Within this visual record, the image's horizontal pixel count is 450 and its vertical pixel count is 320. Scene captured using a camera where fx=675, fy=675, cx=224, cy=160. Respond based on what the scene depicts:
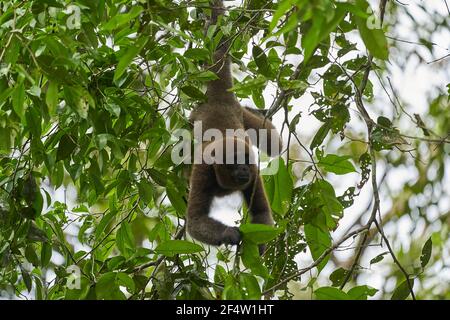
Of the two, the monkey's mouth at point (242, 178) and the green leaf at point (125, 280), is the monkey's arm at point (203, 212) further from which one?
the green leaf at point (125, 280)

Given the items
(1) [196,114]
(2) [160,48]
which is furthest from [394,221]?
(2) [160,48]

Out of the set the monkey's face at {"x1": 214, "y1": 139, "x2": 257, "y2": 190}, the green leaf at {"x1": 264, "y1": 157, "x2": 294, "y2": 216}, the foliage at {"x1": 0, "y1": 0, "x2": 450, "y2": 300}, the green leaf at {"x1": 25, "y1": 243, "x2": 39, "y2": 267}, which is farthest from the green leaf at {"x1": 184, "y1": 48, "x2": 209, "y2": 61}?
the green leaf at {"x1": 25, "y1": 243, "x2": 39, "y2": 267}

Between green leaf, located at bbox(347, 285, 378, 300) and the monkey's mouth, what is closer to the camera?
green leaf, located at bbox(347, 285, 378, 300)

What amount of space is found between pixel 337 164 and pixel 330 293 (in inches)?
31.8

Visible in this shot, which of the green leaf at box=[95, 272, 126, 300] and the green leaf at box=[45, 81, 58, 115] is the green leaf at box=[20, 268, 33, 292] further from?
the green leaf at box=[45, 81, 58, 115]

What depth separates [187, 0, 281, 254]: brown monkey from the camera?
185 inches

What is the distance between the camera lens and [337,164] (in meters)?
3.82

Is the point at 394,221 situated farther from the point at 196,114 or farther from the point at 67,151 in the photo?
the point at 67,151

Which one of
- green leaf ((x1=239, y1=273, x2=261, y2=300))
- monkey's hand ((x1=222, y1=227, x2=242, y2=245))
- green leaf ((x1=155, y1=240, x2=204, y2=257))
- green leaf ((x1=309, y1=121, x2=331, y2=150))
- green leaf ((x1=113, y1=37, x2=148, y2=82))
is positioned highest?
green leaf ((x1=309, y1=121, x2=331, y2=150))

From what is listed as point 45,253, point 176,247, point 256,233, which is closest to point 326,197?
point 256,233

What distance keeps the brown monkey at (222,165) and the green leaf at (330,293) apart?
3.43ft

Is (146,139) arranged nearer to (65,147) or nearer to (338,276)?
(65,147)

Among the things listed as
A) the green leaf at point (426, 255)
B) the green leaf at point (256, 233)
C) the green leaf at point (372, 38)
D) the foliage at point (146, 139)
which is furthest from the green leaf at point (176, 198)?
the green leaf at point (372, 38)

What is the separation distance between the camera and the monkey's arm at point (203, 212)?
15.0 ft
